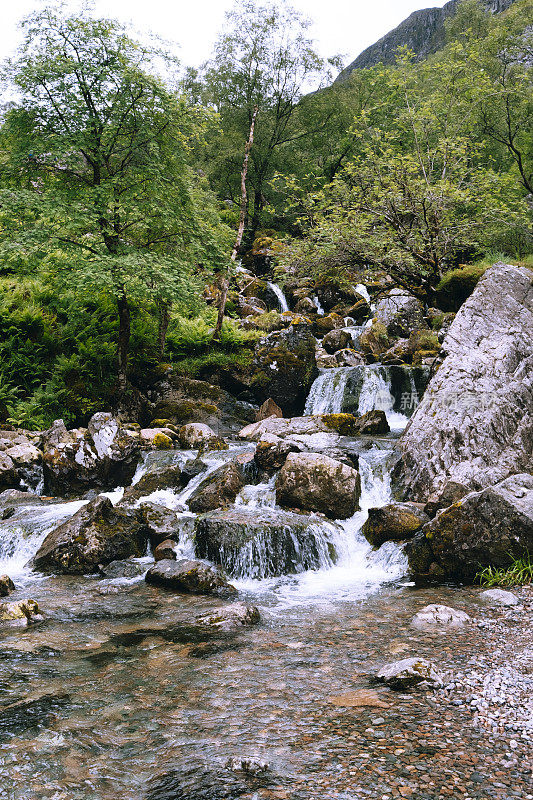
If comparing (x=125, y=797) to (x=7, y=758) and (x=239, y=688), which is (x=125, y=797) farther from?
(x=239, y=688)

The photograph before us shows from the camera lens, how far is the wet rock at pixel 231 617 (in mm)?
6219

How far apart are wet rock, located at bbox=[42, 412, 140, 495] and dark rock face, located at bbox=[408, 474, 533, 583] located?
823cm

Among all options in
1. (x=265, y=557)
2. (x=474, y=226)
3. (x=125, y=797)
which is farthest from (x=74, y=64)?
(x=125, y=797)

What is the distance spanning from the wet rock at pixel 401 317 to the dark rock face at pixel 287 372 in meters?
5.21

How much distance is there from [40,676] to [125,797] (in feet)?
7.32

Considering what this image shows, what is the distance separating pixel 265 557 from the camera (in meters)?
8.67

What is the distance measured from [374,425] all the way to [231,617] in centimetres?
933

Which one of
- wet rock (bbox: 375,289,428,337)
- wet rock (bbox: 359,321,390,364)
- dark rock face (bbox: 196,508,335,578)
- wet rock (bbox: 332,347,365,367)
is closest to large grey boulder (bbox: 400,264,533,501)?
dark rock face (bbox: 196,508,335,578)

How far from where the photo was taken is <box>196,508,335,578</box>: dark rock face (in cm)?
866

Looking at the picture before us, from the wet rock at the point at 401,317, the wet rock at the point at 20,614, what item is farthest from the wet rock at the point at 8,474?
the wet rock at the point at 401,317

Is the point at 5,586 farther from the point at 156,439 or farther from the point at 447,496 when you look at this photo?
the point at 447,496

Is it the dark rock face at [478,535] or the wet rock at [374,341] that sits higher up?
the wet rock at [374,341]

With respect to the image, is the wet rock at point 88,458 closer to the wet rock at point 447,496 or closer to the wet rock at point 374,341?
the wet rock at point 447,496

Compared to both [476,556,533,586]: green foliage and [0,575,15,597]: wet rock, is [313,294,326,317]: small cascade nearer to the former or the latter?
[476,556,533,586]: green foliage
